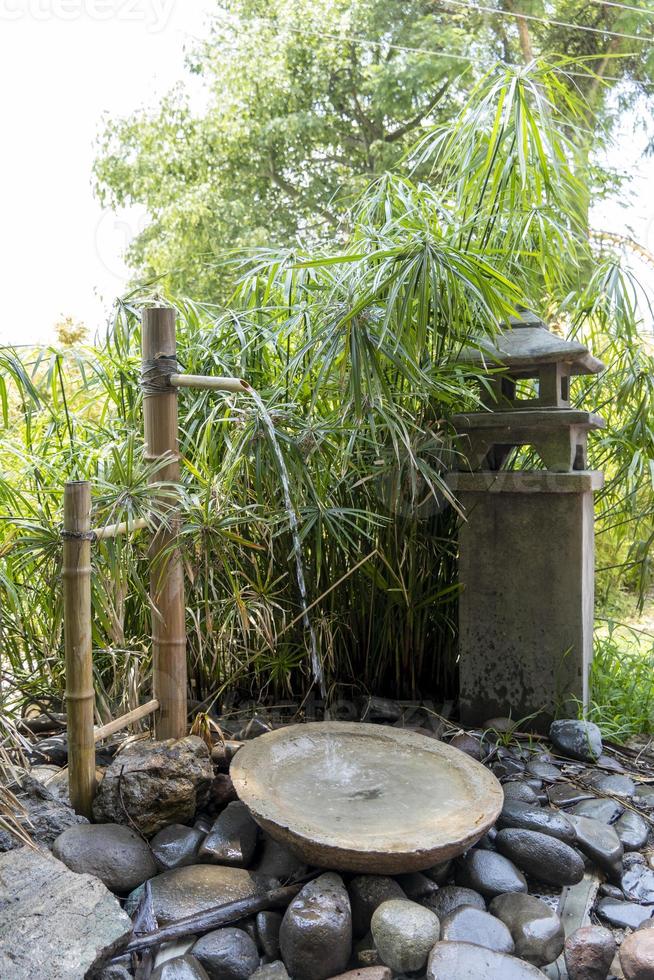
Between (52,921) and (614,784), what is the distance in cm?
178

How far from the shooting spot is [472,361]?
9.28 feet

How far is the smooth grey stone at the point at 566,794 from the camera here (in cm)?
246

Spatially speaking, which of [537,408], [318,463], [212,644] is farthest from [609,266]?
[212,644]

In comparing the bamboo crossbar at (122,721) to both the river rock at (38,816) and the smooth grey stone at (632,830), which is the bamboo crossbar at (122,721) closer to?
the river rock at (38,816)

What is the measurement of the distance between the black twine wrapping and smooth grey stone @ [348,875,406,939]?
1.39m

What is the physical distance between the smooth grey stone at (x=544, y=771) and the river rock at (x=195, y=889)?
1.06 metres

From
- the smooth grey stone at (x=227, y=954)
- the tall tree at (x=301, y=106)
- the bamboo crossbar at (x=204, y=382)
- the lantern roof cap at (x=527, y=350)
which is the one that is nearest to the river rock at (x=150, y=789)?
the smooth grey stone at (x=227, y=954)

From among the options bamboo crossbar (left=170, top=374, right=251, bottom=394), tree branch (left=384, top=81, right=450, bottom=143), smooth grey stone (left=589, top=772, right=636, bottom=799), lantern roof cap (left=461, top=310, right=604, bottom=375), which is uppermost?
tree branch (left=384, top=81, right=450, bottom=143)

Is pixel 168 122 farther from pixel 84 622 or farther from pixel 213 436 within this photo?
pixel 84 622

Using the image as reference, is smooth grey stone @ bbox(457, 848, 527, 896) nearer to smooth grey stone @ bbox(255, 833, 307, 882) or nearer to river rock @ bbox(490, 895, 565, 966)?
river rock @ bbox(490, 895, 565, 966)

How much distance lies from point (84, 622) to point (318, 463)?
987mm

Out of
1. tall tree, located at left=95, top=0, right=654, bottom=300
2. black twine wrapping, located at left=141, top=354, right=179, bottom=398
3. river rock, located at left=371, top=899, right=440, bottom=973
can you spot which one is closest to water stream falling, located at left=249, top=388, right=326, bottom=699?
black twine wrapping, located at left=141, top=354, right=179, bottom=398

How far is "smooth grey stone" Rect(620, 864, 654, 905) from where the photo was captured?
6.84 feet

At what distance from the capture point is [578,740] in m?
2.75
